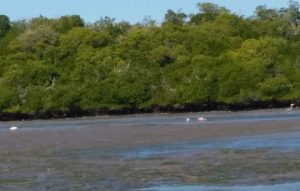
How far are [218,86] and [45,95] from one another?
49.1 feet

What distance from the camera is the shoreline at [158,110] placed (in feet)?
257

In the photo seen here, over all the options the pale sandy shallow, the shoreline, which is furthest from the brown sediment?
A: the shoreline

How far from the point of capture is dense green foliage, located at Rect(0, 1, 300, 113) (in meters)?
78.6

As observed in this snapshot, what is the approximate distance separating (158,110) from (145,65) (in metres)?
6.35

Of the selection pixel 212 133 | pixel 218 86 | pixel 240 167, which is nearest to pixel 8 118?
pixel 218 86

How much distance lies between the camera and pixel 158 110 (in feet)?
264

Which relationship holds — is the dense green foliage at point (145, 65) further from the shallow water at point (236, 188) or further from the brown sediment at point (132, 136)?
the shallow water at point (236, 188)

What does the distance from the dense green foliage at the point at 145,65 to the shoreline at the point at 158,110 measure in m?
0.52

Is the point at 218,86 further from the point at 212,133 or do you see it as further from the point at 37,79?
the point at 212,133

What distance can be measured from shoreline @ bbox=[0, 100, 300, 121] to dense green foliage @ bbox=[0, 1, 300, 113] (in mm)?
519

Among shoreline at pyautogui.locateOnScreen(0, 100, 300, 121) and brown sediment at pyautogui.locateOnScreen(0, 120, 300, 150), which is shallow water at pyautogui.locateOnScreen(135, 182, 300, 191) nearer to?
brown sediment at pyautogui.locateOnScreen(0, 120, 300, 150)

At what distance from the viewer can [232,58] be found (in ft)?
277

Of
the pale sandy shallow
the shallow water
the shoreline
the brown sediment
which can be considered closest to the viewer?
the shallow water

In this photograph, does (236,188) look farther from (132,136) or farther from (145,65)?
(145,65)
